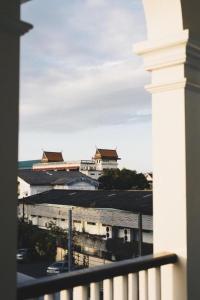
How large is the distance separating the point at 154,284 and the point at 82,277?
28.0 inches

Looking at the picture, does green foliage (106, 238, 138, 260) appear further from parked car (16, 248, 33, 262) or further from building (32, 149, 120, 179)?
building (32, 149, 120, 179)

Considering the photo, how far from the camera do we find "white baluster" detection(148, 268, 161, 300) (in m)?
2.68

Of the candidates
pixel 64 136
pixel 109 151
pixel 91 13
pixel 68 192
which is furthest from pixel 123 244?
pixel 109 151

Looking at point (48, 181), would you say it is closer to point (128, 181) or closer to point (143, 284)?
point (128, 181)

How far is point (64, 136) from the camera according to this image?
7525cm

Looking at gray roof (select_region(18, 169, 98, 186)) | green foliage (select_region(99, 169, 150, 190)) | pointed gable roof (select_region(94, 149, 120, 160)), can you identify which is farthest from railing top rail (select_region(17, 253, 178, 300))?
pointed gable roof (select_region(94, 149, 120, 160))

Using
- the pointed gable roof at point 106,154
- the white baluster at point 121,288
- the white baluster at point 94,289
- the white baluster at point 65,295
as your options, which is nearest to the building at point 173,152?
the white baluster at point 121,288

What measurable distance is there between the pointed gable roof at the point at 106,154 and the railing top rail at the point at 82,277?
289 feet

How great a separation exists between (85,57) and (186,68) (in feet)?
156

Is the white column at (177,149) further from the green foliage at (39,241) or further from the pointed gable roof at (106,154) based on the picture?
the pointed gable roof at (106,154)

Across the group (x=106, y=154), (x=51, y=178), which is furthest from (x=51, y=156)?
(x=51, y=178)

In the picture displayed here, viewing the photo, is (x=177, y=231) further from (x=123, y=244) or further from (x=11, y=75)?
(x=123, y=244)

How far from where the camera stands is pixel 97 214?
3300 centimetres

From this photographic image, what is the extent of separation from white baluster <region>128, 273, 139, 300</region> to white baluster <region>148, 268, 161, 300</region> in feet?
0.66
